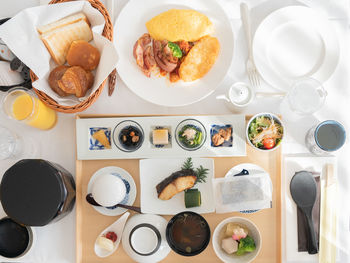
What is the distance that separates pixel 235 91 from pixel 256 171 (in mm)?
298

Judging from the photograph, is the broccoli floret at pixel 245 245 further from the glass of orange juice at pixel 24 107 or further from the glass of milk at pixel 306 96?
the glass of orange juice at pixel 24 107

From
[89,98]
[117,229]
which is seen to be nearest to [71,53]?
[89,98]

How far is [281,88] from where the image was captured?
3.68 feet

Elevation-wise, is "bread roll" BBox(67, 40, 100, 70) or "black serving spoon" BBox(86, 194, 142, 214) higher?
"bread roll" BBox(67, 40, 100, 70)

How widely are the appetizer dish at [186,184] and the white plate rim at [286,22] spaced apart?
42 cm

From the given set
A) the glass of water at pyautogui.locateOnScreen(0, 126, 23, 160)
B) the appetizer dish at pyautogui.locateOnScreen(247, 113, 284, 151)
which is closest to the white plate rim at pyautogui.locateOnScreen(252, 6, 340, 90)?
the appetizer dish at pyautogui.locateOnScreen(247, 113, 284, 151)

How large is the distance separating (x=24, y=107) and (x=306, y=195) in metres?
1.04

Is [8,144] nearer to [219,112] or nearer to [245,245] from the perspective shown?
[219,112]

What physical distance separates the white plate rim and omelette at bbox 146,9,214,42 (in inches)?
7.4

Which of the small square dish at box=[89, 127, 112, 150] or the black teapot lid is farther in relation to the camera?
→ the small square dish at box=[89, 127, 112, 150]

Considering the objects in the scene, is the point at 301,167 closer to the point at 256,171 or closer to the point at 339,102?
the point at 256,171

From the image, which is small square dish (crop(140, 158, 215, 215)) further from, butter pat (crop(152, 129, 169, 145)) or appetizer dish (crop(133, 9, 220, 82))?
appetizer dish (crop(133, 9, 220, 82))

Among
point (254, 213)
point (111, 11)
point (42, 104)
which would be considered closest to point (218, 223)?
point (254, 213)

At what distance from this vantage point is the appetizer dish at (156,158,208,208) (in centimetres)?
108
